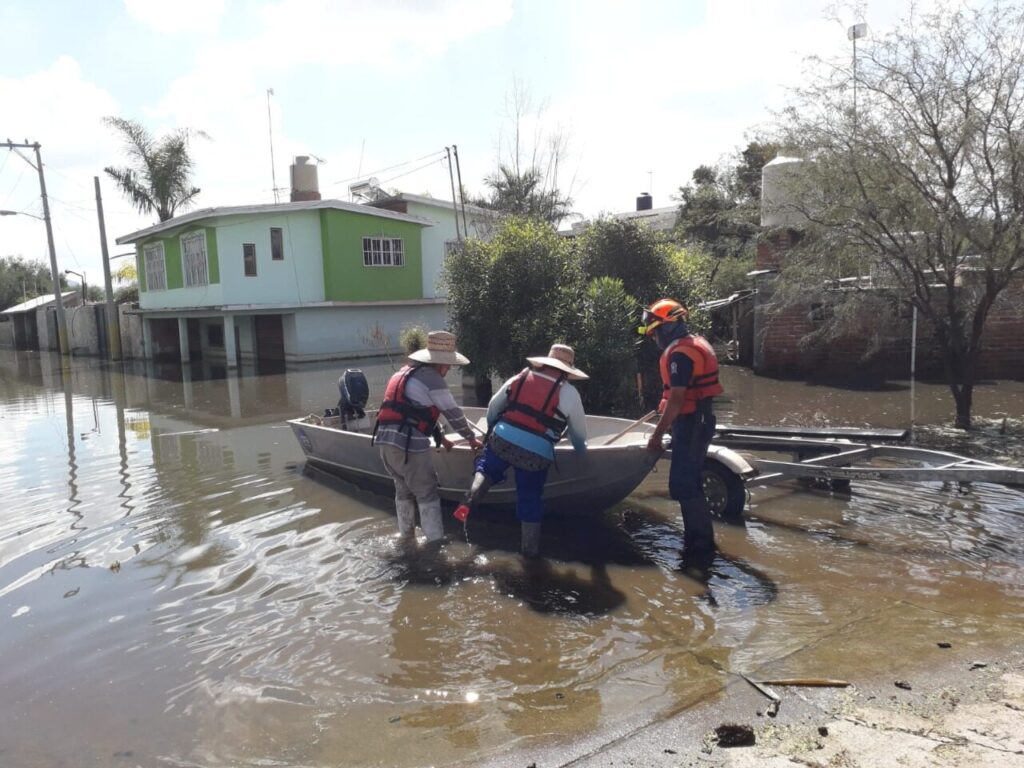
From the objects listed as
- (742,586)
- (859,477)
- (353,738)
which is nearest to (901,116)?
(859,477)

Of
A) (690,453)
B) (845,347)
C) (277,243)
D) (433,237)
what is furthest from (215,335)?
(690,453)

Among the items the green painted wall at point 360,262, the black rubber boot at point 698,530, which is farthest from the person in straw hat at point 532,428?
the green painted wall at point 360,262

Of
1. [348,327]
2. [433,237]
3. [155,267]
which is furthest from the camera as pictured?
[155,267]

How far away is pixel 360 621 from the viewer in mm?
5453

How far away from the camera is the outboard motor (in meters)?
9.91

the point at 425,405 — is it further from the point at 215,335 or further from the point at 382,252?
the point at 215,335

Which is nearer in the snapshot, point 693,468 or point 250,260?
point 693,468

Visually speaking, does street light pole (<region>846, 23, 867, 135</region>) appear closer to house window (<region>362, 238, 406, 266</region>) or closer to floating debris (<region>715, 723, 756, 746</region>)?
floating debris (<region>715, 723, 756, 746</region>)

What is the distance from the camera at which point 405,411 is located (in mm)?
6867

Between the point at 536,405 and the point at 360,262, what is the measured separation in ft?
A: 72.1

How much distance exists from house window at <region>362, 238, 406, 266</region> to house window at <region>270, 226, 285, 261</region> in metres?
2.75

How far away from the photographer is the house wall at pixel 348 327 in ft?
85.9

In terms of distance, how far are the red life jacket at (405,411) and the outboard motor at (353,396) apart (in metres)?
3.00

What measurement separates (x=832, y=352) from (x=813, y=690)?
1314 cm
